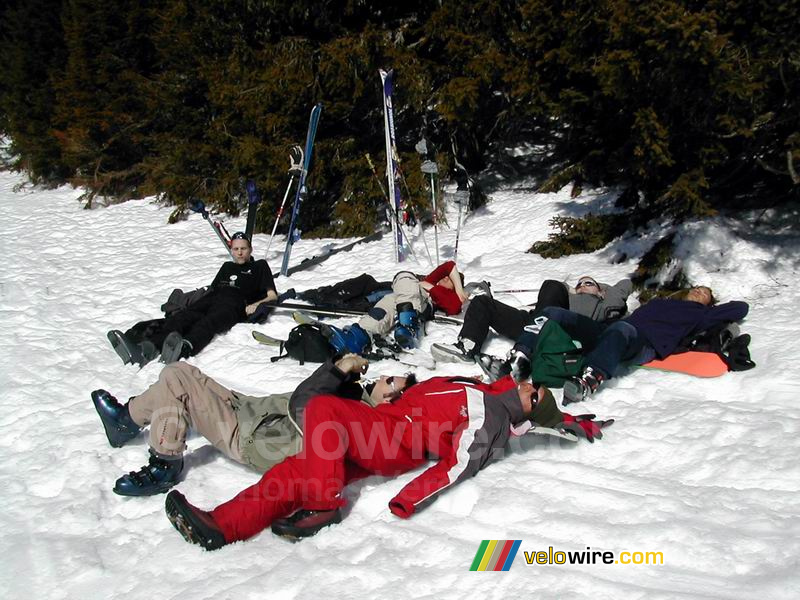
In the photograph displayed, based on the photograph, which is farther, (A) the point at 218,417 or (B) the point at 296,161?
(B) the point at 296,161

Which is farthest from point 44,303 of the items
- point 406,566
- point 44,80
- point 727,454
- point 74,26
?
point 44,80

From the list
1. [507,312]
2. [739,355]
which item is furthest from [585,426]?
[507,312]

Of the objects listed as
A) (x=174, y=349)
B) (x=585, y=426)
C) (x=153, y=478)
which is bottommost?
(x=585, y=426)

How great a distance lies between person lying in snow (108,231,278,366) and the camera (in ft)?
16.0

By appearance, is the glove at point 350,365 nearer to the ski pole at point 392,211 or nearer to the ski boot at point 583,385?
the ski boot at point 583,385

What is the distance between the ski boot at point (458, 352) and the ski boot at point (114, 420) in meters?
2.27

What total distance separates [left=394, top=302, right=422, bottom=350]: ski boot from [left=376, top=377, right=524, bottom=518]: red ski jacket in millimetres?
1485

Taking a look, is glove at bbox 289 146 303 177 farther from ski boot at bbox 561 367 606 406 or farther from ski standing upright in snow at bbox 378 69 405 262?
ski boot at bbox 561 367 606 406

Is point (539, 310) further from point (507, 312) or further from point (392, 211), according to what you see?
point (392, 211)

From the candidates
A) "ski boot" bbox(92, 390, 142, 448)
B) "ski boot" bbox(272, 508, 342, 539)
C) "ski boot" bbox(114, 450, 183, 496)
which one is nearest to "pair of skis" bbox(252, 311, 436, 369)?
"ski boot" bbox(92, 390, 142, 448)

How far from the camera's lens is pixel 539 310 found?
481cm

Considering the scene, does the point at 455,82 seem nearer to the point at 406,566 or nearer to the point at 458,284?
the point at 458,284

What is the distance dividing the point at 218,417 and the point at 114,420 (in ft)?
2.39

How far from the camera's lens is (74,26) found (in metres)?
15.5
